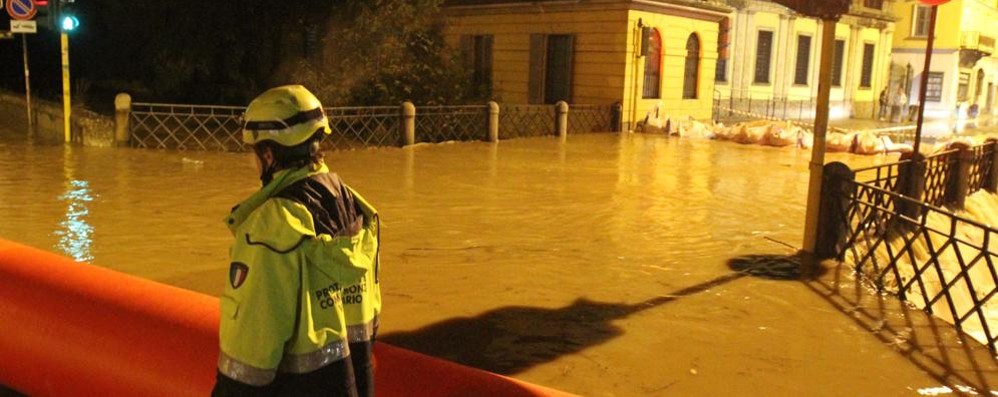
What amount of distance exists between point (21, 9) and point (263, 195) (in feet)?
49.4

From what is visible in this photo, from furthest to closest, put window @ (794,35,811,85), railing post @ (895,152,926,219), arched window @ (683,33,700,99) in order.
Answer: window @ (794,35,811,85) < arched window @ (683,33,700,99) < railing post @ (895,152,926,219)

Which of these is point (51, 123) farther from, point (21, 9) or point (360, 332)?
point (360, 332)

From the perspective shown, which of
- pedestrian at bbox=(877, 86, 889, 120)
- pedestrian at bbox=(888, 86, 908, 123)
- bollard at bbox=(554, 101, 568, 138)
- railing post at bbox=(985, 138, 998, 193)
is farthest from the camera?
pedestrian at bbox=(877, 86, 889, 120)

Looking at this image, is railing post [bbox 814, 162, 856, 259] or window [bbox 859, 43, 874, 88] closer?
railing post [bbox 814, 162, 856, 259]

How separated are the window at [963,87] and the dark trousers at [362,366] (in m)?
44.5

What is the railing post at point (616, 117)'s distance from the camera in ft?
71.1

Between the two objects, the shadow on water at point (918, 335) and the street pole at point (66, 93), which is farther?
the street pole at point (66, 93)

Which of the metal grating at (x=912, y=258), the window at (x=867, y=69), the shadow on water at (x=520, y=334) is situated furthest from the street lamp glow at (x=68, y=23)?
the window at (x=867, y=69)

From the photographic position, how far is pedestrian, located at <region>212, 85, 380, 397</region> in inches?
92.9

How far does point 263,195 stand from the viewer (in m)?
2.48

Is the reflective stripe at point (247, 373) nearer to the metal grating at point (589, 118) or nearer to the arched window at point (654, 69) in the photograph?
the metal grating at point (589, 118)

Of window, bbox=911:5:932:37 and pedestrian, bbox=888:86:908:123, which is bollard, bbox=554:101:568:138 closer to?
pedestrian, bbox=888:86:908:123

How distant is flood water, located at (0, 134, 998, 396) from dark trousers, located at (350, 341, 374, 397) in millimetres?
2116

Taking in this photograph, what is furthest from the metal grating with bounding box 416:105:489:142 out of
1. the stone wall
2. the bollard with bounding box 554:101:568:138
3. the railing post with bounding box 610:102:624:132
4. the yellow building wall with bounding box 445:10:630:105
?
the stone wall
